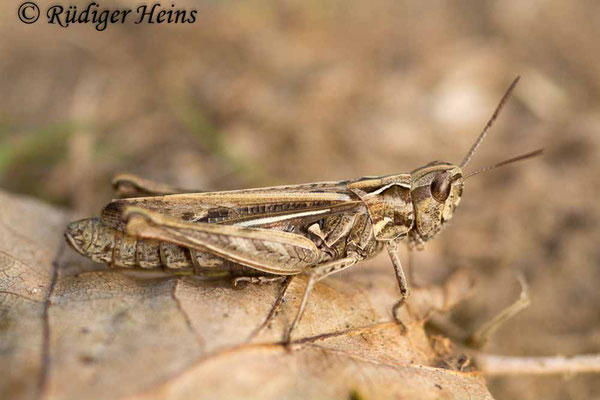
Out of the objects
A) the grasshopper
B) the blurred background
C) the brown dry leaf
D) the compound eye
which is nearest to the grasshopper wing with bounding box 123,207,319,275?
the grasshopper

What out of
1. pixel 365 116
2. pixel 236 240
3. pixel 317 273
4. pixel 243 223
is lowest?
pixel 317 273

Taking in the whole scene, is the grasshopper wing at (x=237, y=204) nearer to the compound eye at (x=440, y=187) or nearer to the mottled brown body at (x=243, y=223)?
the mottled brown body at (x=243, y=223)

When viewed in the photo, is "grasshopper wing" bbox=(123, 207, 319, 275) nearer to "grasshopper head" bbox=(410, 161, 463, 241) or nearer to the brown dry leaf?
the brown dry leaf

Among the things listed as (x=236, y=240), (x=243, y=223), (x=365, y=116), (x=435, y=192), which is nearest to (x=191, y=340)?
(x=236, y=240)

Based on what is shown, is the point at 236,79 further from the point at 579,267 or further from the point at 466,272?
the point at 579,267

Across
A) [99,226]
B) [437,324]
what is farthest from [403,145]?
[99,226]

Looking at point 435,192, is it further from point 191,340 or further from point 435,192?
point 191,340

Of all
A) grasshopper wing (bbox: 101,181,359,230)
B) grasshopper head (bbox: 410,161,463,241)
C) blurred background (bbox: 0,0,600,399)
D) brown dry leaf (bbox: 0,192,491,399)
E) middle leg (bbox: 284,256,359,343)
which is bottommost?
brown dry leaf (bbox: 0,192,491,399)
